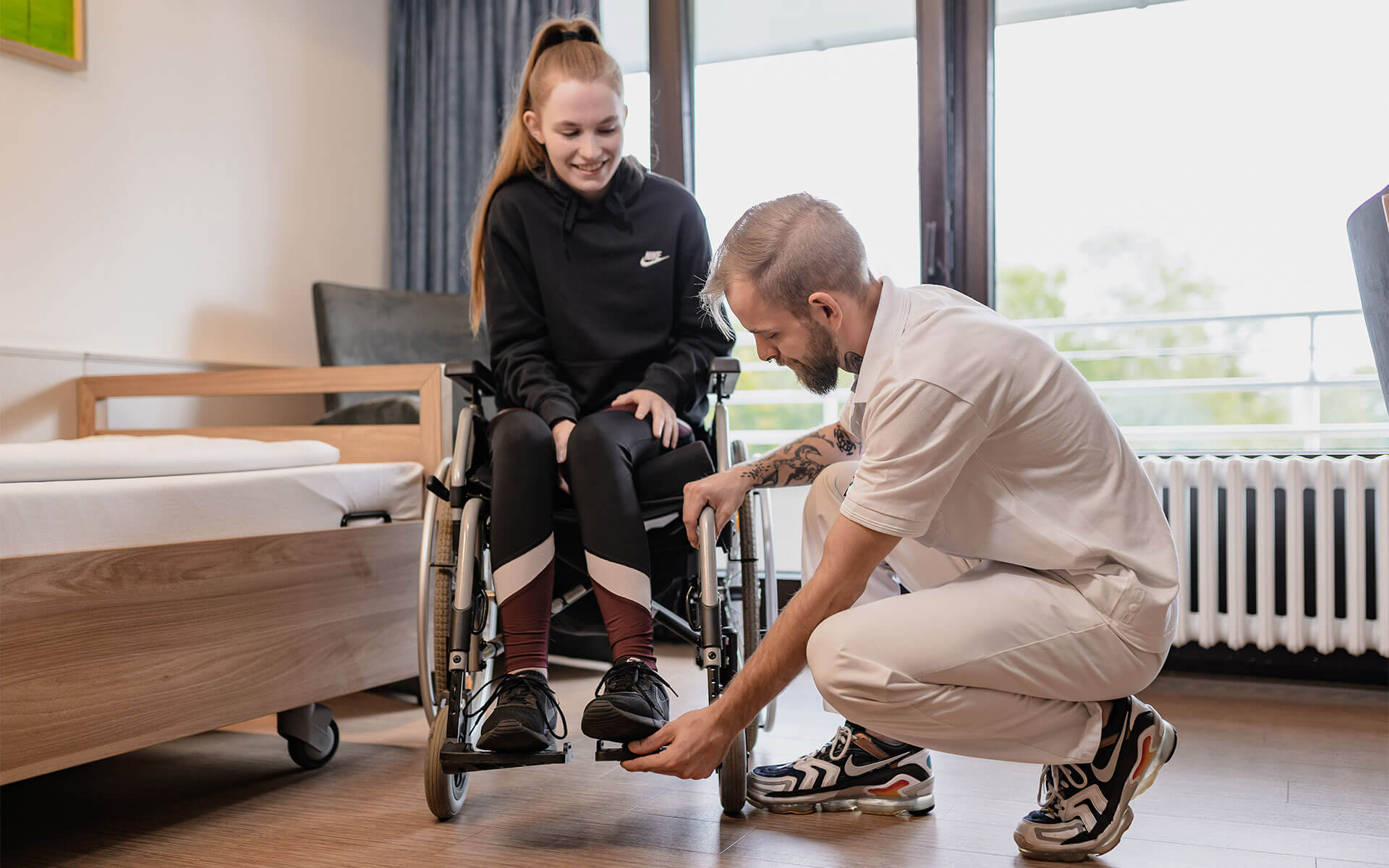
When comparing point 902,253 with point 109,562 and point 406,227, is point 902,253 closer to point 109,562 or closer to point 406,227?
point 406,227

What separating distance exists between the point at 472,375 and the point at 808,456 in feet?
1.77

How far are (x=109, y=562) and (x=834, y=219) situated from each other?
1027 millimetres

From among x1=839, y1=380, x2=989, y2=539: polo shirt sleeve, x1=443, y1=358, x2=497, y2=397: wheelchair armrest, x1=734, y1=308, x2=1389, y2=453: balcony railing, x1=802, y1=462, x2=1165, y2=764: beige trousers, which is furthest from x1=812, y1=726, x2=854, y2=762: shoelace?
x1=734, y1=308, x2=1389, y2=453: balcony railing

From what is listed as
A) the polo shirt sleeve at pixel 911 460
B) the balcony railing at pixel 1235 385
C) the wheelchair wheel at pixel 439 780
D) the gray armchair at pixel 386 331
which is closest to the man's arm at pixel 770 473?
the polo shirt sleeve at pixel 911 460

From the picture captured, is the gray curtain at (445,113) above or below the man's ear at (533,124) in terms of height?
above

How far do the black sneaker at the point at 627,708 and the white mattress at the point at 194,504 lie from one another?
28.9 inches

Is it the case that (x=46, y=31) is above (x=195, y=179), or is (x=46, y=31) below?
above

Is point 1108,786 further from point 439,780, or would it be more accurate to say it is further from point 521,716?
point 439,780

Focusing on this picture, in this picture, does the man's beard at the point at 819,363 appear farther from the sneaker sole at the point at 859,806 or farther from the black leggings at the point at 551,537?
the sneaker sole at the point at 859,806

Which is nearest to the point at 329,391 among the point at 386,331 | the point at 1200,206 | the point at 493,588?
the point at 386,331

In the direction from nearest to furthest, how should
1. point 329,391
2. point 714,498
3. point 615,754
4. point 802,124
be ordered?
1. point 615,754
2. point 714,498
3. point 329,391
4. point 802,124

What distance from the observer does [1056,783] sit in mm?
1366

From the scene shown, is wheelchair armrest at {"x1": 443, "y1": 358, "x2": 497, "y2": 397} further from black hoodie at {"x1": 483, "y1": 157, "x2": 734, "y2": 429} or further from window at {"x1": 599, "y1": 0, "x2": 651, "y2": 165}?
window at {"x1": 599, "y1": 0, "x2": 651, "y2": 165}

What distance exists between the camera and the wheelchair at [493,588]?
4.68 ft
